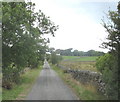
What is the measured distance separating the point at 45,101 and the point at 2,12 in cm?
633

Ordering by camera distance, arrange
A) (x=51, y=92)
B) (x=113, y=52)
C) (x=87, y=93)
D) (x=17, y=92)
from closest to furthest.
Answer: (x=113, y=52) → (x=87, y=93) → (x=17, y=92) → (x=51, y=92)

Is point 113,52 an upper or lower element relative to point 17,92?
upper

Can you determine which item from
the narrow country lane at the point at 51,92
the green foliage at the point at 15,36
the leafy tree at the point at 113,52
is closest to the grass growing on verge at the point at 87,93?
the narrow country lane at the point at 51,92

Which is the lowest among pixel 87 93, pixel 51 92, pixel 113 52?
pixel 51 92

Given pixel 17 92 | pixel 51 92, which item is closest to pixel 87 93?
pixel 51 92

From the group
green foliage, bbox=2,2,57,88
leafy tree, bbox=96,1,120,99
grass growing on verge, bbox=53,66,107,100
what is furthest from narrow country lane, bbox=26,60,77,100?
leafy tree, bbox=96,1,120,99

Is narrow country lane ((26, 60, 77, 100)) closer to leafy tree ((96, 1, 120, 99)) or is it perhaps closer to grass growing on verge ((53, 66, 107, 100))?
grass growing on verge ((53, 66, 107, 100))

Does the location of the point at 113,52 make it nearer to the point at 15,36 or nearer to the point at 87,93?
the point at 87,93

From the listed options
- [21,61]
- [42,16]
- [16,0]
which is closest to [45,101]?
[21,61]

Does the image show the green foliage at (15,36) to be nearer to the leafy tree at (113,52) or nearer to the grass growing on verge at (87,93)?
the grass growing on verge at (87,93)

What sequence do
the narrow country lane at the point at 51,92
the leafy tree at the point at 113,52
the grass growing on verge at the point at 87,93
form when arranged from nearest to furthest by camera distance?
the leafy tree at the point at 113,52 < the grass growing on verge at the point at 87,93 < the narrow country lane at the point at 51,92

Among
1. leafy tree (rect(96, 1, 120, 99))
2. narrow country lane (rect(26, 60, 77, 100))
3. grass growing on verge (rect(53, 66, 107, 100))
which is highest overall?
leafy tree (rect(96, 1, 120, 99))

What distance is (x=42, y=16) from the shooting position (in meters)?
33.3

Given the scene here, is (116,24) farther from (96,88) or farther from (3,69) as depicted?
(3,69)
